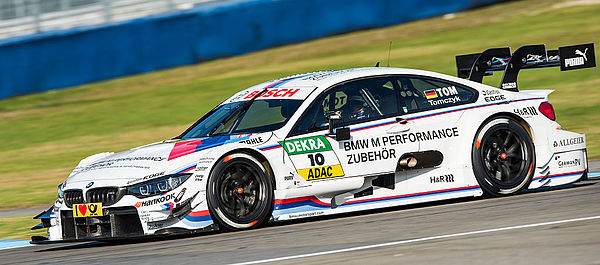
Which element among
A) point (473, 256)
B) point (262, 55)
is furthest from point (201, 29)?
point (473, 256)

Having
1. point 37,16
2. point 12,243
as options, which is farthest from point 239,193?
point 37,16

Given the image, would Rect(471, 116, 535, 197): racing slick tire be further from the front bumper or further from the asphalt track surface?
the front bumper

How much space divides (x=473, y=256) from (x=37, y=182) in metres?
9.11

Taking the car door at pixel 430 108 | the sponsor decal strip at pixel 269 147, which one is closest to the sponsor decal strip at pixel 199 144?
the sponsor decal strip at pixel 269 147

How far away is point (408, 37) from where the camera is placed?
2195cm

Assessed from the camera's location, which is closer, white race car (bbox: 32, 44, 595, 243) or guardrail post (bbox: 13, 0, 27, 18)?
white race car (bbox: 32, 44, 595, 243)

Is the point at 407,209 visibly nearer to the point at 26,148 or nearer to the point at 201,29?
the point at 26,148

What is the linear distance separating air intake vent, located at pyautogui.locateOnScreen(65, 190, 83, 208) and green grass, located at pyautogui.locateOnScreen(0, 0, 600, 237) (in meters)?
5.30

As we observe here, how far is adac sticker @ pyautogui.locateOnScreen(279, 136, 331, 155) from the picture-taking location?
314 inches

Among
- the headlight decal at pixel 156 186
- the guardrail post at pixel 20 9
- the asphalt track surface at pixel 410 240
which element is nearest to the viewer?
the asphalt track surface at pixel 410 240

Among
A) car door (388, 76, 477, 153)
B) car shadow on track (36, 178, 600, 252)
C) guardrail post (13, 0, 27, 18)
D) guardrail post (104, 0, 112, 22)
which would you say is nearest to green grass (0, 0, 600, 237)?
guardrail post (104, 0, 112, 22)

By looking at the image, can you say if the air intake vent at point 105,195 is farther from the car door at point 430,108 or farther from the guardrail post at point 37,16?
the guardrail post at point 37,16

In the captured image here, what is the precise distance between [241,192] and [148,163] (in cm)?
82

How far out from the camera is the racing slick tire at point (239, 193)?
25.0ft
